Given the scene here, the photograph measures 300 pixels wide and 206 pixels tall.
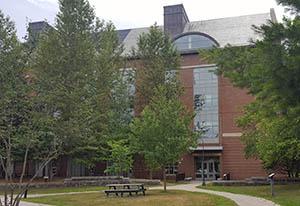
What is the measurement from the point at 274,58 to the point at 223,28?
154ft

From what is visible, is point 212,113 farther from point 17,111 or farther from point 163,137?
point 17,111

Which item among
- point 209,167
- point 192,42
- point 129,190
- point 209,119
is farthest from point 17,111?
point 192,42

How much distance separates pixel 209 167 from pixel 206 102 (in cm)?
694

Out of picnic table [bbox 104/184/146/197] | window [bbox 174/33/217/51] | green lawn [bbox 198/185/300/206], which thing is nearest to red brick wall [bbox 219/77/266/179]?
window [bbox 174/33/217/51]

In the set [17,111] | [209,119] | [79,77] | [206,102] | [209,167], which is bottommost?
[209,167]

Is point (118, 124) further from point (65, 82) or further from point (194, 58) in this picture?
point (65, 82)

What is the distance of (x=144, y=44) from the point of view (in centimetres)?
4572

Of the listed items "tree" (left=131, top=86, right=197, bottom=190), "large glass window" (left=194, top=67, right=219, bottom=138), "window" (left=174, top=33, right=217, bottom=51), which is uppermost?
"window" (left=174, top=33, right=217, bottom=51)

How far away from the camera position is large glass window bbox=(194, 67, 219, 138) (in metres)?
48.0

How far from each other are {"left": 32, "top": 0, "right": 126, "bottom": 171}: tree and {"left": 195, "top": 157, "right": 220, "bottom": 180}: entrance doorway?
39.0ft

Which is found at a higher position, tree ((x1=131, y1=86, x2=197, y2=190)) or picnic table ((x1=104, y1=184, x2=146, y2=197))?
tree ((x1=131, y1=86, x2=197, y2=190))

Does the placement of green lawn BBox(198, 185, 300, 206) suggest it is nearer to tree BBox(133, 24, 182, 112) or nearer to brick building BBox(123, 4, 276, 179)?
tree BBox(133, 24, 182, 112)

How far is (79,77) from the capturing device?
17281 millimetres

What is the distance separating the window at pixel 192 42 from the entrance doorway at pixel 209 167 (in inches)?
483
